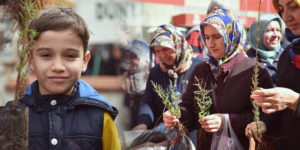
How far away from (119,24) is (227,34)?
3702 mm

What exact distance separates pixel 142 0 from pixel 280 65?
569cm

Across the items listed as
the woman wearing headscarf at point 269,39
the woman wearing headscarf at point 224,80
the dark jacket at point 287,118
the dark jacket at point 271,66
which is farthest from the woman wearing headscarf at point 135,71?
the dark jacket at point 287,118

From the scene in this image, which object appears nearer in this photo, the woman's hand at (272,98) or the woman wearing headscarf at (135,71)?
the woman's hand at (272,98)

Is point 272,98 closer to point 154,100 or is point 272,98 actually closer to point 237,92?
point 237,92

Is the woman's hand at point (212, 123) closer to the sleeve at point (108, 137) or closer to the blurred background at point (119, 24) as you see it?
the sleeve at point (108, 137)

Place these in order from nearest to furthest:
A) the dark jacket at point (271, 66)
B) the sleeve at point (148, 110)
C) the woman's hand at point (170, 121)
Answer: the woman's hand at point (170, 121) < the dark jacket at point (271, 66) < the sleeve at point (148, 110)

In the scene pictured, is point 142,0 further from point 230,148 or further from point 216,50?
point 230,148

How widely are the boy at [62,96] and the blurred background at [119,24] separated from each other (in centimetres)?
216

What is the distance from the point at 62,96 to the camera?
1962mm

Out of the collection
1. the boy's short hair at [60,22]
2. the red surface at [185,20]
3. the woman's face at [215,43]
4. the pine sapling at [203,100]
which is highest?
the red surface at [185,20]

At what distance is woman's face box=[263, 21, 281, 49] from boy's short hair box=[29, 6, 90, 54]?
2.56 metres

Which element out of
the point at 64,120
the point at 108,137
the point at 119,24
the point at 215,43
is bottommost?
the point at 108,137

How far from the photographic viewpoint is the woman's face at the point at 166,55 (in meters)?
3.50

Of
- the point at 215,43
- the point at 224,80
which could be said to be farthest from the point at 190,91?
the point at 215,43
